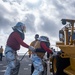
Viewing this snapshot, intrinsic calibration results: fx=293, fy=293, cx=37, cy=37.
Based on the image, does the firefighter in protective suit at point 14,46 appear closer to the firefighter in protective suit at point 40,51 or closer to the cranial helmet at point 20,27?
the cranial helmet at point 20,27

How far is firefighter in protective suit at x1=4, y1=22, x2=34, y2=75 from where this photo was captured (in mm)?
8234

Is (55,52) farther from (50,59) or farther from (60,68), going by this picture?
(50,59)

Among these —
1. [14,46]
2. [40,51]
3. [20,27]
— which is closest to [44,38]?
[40,51]

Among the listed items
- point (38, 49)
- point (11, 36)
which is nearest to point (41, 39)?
point (38, 49)

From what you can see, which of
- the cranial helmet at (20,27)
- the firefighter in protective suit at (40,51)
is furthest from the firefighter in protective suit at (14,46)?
the firefighter in protective suit at (40,51)

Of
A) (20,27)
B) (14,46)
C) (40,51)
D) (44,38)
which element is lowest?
(40,51)

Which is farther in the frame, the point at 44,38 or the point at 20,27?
the point at 44,38

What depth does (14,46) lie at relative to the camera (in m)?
8.39

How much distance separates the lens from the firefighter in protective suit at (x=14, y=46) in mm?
8234

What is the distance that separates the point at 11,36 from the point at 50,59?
194 centimetres

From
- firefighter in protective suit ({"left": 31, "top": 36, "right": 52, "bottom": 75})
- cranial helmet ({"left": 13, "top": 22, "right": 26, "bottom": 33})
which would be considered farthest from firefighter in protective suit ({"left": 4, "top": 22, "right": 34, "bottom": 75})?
firefighter in protective suit ({"left": 31, "top": 36, "right": 52, "bottom": 75})

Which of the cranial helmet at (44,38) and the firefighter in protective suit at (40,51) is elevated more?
the cranial helmet at (44,38)

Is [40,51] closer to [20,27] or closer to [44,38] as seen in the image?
[44,38]

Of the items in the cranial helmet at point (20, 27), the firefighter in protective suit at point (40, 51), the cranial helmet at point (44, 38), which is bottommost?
the firefighter in protective suit at point (40, 51)
